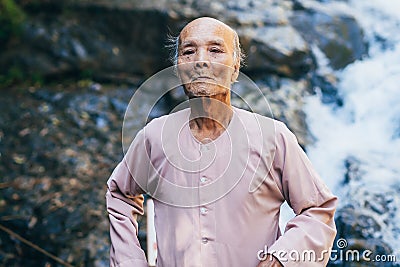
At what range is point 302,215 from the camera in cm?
221

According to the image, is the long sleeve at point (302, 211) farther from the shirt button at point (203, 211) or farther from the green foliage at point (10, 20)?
the green foliage at point (10, 20)

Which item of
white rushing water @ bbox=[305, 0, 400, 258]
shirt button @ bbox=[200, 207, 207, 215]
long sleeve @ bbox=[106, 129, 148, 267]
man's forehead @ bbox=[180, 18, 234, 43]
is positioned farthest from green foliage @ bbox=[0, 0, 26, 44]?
shirt button @ bbox=[200, 207, 207, 215]

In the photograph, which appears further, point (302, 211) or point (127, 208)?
point (127, 208)

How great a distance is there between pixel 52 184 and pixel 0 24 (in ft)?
8.70

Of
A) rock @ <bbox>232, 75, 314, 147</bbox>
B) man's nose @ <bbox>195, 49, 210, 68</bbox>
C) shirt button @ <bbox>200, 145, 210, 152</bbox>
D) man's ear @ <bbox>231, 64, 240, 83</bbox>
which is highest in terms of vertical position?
man's nose @ <bbox>195, 49, 210, 68</bbox>

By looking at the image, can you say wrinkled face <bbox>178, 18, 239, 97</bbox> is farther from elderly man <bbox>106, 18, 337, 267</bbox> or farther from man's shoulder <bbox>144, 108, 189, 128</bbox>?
man's shoulder <bbox>144, 108, 189, 128</bbox>

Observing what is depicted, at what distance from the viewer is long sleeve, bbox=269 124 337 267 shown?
2.17 metres

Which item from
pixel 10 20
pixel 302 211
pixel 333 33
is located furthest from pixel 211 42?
pixel 10 20

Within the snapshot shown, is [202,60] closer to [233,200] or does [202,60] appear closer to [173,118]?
[173,118]

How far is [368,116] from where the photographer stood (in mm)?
6645

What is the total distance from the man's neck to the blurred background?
270 centimetres

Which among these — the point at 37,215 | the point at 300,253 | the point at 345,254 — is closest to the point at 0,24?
the point at 37,215

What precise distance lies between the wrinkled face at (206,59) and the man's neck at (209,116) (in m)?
0.03

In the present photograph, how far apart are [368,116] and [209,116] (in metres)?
4.59
